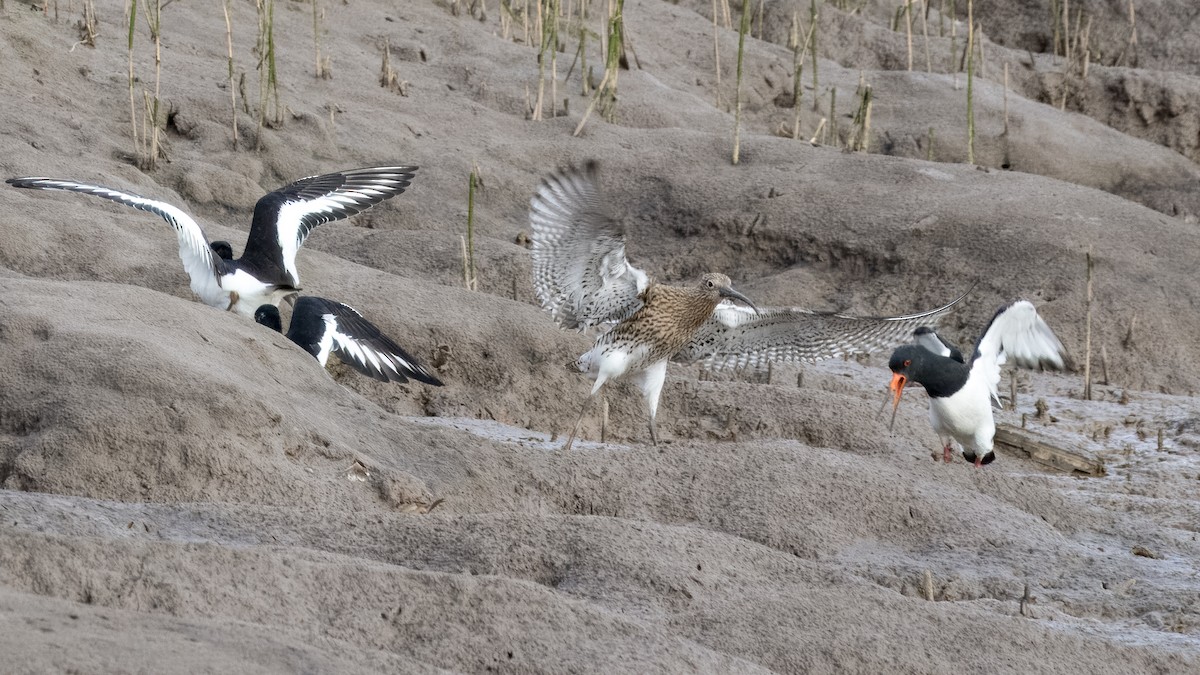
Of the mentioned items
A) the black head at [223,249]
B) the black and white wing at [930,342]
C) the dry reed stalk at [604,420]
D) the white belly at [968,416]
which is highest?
the black head at [223,249]

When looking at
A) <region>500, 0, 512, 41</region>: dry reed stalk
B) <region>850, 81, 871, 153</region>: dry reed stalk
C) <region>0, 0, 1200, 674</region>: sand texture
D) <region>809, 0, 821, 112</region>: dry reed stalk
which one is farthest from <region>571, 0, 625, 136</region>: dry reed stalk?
<region>850, 81, 871, 153</region>: dry reed stalk

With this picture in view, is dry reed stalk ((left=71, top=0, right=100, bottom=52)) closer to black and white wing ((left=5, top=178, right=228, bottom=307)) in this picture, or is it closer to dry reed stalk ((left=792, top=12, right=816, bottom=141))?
black and white wing ((left=5, top=178, right=228, bottom=307))

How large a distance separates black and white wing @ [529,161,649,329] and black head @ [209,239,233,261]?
4.96 feet

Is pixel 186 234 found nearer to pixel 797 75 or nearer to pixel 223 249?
pixel 223 249

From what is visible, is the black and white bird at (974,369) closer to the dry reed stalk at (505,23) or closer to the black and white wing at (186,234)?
the black and white wing at (186,234)

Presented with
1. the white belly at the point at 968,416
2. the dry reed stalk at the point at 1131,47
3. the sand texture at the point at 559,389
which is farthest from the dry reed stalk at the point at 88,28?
the dry reed stalk at the point at 1131,47

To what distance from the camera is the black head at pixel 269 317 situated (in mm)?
6071

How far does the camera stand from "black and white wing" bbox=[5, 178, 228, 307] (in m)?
6.01

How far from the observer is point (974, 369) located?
647 centimetres

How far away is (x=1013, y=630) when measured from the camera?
359cm

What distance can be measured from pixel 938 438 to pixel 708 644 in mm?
3638

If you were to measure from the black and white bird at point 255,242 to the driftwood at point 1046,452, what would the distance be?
11.1 feet

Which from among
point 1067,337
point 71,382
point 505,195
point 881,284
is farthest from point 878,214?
Answer: point 71,382

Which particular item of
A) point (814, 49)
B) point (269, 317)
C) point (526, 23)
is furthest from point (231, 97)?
point (814, 49)
